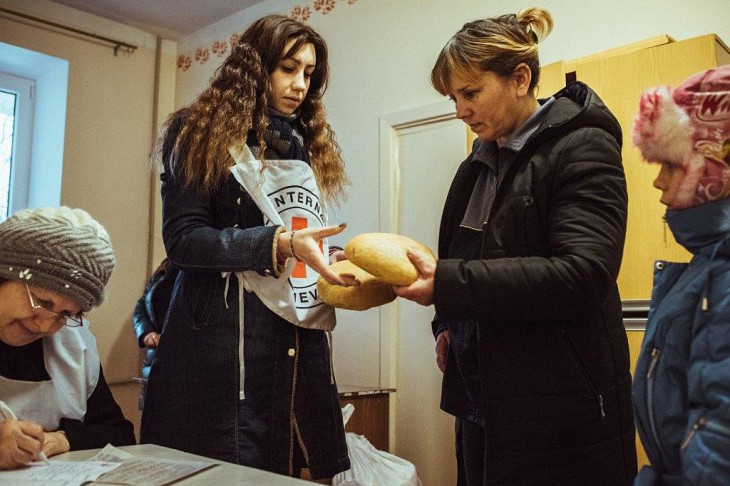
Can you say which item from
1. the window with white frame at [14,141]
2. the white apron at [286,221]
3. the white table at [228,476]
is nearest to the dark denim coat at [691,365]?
the white table at [228,476]

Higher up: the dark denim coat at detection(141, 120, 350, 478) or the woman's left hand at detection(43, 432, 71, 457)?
the dark denim coat at detection(141, 120, 350, 478)

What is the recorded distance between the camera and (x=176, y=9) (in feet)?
13.3

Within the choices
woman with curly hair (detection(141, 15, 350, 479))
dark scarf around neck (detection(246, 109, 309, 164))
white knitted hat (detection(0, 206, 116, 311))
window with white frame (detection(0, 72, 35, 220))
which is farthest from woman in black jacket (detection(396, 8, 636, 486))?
window with white frame (detection(0, 72, 35, 220))

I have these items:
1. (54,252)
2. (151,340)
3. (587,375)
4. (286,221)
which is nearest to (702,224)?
(587,375)

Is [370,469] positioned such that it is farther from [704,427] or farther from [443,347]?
[704,427]

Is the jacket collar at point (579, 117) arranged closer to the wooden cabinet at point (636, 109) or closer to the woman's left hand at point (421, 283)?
the woman's left hand at point (421, 283)

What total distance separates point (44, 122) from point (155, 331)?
5.36 ft

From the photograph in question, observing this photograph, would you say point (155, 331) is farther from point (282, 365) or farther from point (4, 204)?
point (282, 365)

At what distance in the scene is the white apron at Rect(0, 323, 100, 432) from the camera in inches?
51.1

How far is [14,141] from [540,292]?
3.80 m

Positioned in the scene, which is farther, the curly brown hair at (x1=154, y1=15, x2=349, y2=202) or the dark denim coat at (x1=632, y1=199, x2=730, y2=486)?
the curly brown hair at (x1=154, y1=15, x2=349, y2=202)

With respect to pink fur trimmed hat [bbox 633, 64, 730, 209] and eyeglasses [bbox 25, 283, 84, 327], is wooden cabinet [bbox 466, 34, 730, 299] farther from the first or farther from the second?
eyeglasses [bbox 25, 283, 84, 327]

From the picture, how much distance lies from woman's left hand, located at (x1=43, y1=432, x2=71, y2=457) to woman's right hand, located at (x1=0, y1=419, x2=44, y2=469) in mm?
71

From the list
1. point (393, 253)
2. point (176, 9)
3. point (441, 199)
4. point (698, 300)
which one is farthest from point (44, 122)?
point (698, 300)
